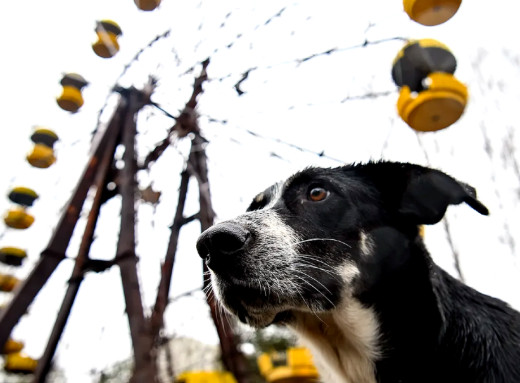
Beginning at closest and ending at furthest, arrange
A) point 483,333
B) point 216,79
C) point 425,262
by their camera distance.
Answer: point 483,333, point 425,262, point 216,79


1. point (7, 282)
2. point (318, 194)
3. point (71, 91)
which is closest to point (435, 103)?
point (318, 194)

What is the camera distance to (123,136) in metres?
3.99

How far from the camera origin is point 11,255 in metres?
4.97

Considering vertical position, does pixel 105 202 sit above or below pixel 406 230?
above

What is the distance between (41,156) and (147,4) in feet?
7.36

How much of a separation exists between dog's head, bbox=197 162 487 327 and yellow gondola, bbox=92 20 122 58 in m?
2.31

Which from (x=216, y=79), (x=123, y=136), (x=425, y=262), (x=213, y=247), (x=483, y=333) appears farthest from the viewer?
(x=123, y=136)

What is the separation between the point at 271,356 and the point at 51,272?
328cm

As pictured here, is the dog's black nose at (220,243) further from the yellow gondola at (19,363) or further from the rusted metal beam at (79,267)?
the yellow gondola at (19,363)

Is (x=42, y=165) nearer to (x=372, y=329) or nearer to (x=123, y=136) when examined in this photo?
(x=123, y=136)

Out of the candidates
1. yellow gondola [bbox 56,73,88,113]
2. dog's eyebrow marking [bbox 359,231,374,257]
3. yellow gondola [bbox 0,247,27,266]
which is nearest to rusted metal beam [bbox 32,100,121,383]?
yellow gondola [bbox 56,73,88,113]

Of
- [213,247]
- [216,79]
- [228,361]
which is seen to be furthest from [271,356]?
[213,247]

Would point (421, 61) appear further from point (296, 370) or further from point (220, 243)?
point (296, 370)

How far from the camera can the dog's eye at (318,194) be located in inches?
87.9
